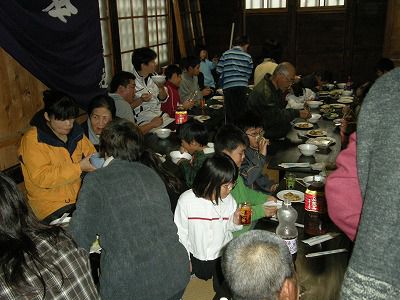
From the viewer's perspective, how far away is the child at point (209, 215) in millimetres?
2734

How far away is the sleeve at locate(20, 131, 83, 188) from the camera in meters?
3.33

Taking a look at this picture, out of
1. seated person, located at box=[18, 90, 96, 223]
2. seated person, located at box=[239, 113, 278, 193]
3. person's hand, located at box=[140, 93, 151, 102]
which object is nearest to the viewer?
seated person, located at box=[18, 90, 96, 223]

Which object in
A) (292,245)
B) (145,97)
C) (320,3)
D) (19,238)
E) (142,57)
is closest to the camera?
(19,238)

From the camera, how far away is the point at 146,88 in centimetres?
593

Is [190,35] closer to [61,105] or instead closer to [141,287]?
[61,105]

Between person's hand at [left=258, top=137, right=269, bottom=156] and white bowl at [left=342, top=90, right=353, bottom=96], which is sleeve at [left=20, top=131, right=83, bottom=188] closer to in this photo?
person's hand at [left=258, top=137, right=269, bottom=156]

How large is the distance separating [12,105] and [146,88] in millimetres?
2165

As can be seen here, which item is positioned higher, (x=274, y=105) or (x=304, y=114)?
(x=274, y=105)

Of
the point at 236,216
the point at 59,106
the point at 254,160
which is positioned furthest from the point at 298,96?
the point at 59,106

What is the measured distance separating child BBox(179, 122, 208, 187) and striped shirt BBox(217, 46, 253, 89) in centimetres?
351

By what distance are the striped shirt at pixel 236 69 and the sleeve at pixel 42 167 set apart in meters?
4.39

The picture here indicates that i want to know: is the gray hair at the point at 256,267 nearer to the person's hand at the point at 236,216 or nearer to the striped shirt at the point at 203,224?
the striped shirt at the point at 203,224

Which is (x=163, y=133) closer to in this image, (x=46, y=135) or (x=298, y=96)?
(x=46, y=135)

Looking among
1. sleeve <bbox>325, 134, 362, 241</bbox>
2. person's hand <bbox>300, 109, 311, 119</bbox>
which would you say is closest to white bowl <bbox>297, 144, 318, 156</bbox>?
person's hand <bbox>300, 109, 311, 119</bbox>
